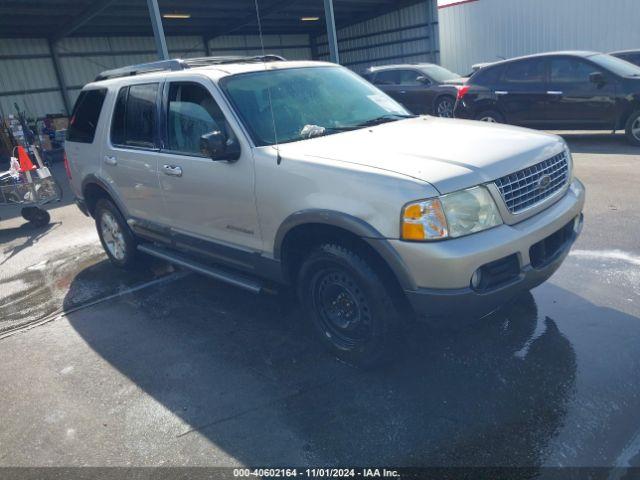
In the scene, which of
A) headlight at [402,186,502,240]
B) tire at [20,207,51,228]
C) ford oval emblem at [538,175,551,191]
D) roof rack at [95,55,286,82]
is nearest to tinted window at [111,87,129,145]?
roof rack at [95,55,286,82]

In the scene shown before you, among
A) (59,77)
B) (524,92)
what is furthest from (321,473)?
(59,77)

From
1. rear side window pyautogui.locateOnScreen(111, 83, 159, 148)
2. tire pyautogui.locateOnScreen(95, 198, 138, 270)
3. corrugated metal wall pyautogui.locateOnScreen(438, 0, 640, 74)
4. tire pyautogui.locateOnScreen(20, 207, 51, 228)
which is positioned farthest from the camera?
corrugated metal wall pyautogui.locateOnScreen(438, 0, 640, 74)

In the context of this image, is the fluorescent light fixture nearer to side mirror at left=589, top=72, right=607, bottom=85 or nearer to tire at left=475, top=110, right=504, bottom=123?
tire at left=475, top=110, right=504, bottom=123

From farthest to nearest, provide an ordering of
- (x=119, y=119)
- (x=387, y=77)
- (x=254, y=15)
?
(x=254, y=15)
(x=387, y=77)
(x=119, y=119)

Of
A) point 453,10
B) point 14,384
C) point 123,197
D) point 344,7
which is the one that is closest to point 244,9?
point 344,7

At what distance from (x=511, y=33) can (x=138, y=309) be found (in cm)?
2280

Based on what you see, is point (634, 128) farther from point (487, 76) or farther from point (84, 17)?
point (84, 17)

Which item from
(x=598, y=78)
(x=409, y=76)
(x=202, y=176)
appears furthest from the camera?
(x=409, y=76)

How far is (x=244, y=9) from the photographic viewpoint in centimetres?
1981

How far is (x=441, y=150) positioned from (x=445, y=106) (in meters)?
11.3

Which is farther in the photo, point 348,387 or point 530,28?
point 530,28

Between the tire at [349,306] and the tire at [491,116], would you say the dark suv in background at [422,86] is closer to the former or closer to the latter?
the tire at [491,116]

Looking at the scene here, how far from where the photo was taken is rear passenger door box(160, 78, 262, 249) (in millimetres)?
3731

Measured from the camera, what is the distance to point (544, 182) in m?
3.34
